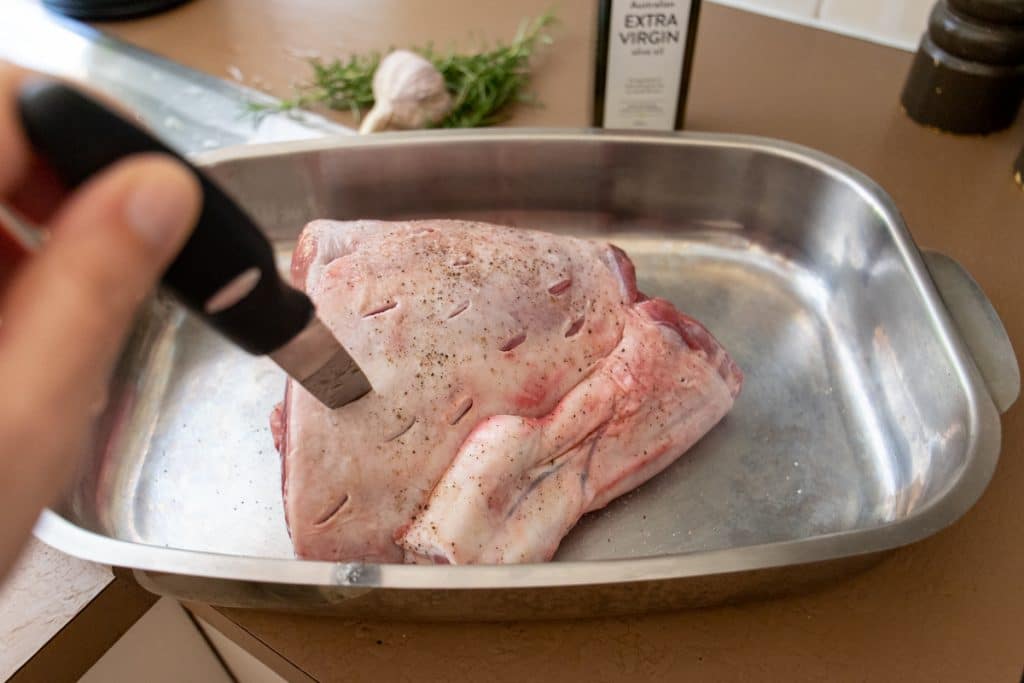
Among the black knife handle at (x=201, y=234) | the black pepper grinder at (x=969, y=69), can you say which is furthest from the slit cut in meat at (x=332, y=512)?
the black pepper grinder at (x=969, y=69)

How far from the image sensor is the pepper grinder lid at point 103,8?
1.55 meters

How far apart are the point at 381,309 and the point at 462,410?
13 centimetres

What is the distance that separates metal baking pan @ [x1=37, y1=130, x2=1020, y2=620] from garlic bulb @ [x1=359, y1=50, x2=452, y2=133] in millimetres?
200

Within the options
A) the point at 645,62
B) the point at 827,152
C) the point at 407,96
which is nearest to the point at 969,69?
the point at 827,152

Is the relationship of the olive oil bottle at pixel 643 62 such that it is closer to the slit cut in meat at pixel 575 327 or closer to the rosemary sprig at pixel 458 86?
the rosemary sprig at pixel 458 86

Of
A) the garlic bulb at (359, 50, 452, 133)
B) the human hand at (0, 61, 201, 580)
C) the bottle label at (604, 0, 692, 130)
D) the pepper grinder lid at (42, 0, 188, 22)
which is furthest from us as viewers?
the pepper grinder lid at (42, 0, 188, 22)

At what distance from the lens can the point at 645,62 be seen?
3.43 ft

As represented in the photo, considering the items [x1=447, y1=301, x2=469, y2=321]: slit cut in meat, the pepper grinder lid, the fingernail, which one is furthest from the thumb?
the pepper grinder lid

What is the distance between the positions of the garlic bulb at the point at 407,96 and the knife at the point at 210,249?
73cm

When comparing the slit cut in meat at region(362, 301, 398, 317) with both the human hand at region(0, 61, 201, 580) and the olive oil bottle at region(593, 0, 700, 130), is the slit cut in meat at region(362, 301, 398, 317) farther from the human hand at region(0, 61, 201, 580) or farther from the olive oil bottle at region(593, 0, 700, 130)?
the olive oil bottle at region(593, 0, 700, 130)

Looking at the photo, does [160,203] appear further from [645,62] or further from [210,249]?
[645,62]

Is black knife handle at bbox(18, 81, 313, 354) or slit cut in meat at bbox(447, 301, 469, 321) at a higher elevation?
black knife handle at bbox(18, 81, 313, 354)

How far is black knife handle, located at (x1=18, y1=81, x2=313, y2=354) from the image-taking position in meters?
0.37

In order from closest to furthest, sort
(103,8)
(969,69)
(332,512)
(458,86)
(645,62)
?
(332,512) → (645,62) → (969,69) → (458,86) → (103,8)
